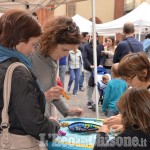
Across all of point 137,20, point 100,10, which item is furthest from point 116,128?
point 100,10

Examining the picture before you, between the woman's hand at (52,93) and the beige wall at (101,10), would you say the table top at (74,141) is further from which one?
the beige wall at (101,10)

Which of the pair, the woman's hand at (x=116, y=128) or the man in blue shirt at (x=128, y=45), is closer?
the woman's hand at (x=116, y=128)

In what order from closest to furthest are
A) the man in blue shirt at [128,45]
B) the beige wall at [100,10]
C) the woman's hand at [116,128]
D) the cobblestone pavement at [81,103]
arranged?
the woman's hand at [116,128]
the man in blue shirt at [128,45]
the cobblestone pavement at [81,103]
the beige wall at [100,10]

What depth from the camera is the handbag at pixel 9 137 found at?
1444 mm

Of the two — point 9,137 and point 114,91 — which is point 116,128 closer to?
point 9,137

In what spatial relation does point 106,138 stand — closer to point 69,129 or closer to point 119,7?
point 69,129

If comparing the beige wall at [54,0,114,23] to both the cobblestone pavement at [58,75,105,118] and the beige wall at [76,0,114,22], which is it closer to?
the beige wall at [76,0,114,22]

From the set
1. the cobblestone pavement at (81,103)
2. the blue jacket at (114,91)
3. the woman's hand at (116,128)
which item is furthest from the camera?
the cobblestone pavement at (81,103)

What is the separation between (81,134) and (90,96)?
416cm

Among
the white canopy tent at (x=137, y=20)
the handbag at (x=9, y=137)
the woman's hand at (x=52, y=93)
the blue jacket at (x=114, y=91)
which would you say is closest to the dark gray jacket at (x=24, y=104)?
the handbag at (x=9, y=137)

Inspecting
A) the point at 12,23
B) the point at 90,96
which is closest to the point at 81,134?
the point at 12,23

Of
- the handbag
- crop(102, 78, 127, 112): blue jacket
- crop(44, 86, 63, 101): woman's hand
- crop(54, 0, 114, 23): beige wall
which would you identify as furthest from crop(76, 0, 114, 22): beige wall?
the handbag

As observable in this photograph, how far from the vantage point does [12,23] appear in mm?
1483

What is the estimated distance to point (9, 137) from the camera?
152cm
